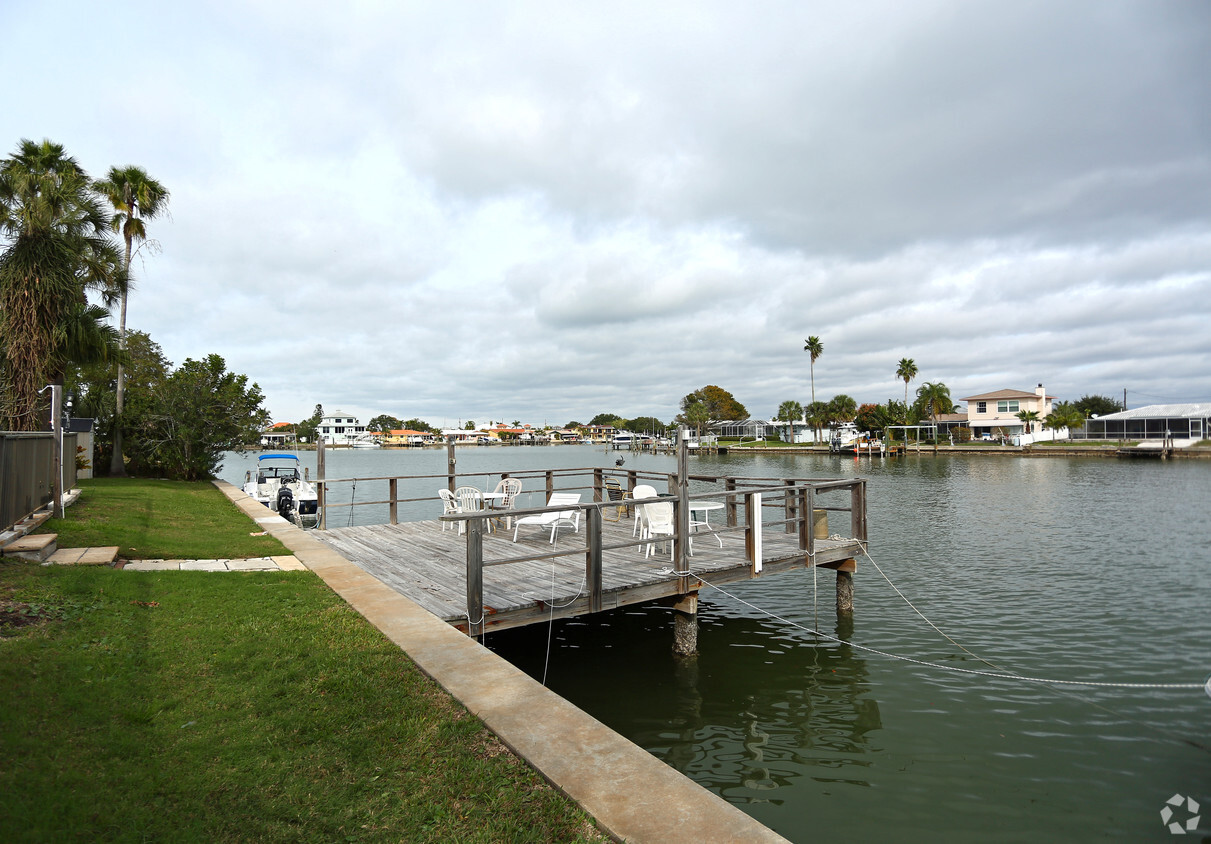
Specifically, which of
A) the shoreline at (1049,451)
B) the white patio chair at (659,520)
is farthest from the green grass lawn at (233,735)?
the shoreline at (1049,451)

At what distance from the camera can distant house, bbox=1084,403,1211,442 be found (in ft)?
247

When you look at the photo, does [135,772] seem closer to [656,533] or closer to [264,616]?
[264,616]

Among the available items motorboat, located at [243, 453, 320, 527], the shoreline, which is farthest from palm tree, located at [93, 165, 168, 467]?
the shoreline

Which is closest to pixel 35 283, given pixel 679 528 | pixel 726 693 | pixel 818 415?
pixel 679 528

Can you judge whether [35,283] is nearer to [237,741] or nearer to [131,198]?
[131,198]

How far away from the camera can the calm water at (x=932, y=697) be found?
581cm

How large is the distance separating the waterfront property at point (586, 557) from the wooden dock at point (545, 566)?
17 millimetres

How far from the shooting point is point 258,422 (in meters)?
29.9

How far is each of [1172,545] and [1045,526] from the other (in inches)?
157

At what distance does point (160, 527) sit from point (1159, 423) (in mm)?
100469

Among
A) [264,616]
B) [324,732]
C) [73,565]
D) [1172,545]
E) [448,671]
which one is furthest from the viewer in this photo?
[1172,545]

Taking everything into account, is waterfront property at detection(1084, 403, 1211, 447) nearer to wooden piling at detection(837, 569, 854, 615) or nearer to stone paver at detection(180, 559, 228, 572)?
wooden piling at detection(837, 569, 854, 615)

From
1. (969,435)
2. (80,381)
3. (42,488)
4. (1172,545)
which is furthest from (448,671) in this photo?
(969,435)

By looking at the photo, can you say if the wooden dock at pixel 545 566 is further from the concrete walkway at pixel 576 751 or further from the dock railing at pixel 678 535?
the concrete walkway at pixel 576 751
